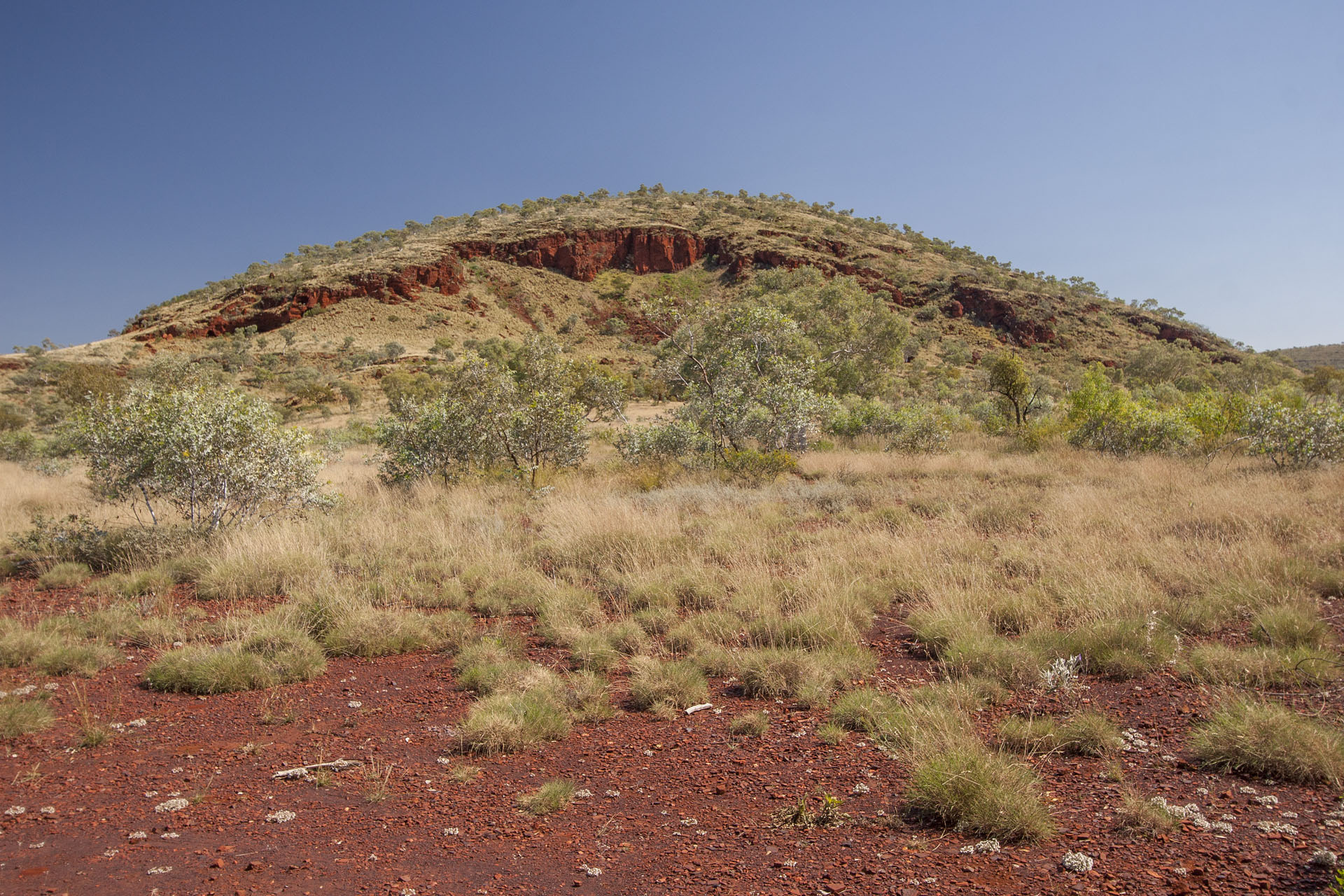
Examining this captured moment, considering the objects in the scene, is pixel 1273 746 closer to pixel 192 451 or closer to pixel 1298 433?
pixel 192 451

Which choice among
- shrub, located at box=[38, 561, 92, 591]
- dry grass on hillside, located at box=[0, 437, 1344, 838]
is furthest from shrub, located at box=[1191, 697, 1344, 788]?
shrub, located at box=[38, 561, 92, 591]

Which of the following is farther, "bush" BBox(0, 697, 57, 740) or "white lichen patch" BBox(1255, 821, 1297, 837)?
"bush" BBox(0, 697, 57, 740)

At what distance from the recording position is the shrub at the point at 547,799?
9.73 ft

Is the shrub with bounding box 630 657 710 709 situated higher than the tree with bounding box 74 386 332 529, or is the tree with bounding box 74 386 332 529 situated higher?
the tree with bounding box 74 386 332 529

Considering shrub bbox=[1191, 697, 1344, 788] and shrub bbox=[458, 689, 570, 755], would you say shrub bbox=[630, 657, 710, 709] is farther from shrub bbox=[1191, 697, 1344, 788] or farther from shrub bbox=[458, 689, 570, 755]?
shrub bbox=[1191, 697, 1344, 788]

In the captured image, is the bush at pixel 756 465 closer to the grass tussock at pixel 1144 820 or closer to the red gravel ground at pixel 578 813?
the red gravel ground at pixel 578 813

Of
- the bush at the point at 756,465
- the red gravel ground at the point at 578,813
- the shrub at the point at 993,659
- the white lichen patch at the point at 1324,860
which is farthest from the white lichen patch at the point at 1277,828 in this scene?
the bush at the point at 756,465

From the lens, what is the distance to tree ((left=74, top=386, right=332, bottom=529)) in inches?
296

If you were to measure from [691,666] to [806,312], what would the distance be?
2447cm

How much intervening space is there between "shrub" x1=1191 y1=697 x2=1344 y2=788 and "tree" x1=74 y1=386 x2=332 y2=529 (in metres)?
9.77

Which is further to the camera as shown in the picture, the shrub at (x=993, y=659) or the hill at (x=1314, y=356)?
the hill at (x=1314, y=356)

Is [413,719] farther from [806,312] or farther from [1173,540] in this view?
[806,312]

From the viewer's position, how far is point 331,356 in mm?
46438

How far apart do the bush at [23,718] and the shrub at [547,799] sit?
10.2 ft
